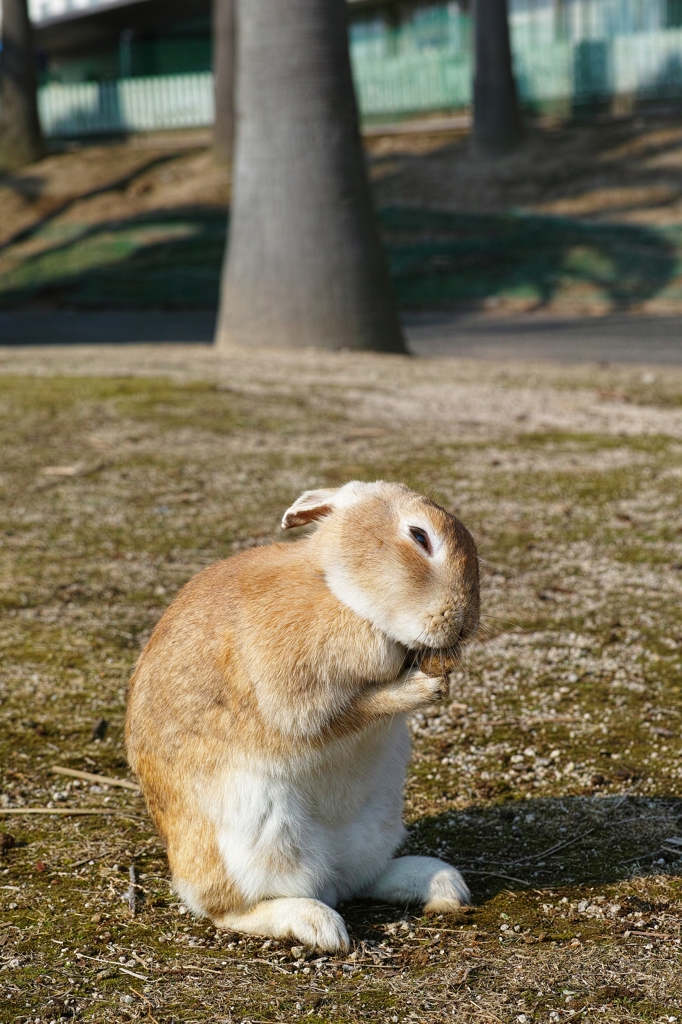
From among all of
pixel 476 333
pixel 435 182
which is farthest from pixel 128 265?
pixel 476 333

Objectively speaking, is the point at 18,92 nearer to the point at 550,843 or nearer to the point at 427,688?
the point at 550,843

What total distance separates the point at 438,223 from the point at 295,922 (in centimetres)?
2023

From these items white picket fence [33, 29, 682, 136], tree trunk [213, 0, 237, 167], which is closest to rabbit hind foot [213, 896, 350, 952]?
tree trunk [213, 0, 237, 167]

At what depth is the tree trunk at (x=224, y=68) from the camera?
23.2 m

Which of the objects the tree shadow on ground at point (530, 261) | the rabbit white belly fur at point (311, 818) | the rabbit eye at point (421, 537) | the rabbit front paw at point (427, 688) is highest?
the rabbit eye at point (421, 537)

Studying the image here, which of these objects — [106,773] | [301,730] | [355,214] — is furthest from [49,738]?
[355,214]

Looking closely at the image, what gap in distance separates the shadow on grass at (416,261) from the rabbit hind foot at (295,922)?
49.5 feet

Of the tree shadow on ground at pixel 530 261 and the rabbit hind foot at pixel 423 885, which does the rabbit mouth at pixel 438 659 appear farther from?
the tree shadow on ground at pixel 530 261

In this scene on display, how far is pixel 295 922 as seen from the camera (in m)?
2.71

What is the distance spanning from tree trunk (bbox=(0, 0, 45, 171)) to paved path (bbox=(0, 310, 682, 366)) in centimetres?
1047

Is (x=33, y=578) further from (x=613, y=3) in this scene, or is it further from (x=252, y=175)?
(x=613, y=3)

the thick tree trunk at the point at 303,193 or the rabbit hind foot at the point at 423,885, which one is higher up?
the thick tree trunk at the point at 303,193

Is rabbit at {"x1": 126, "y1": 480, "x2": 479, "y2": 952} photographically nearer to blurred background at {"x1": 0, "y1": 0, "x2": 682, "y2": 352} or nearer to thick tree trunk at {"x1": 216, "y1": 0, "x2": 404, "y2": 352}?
thick tree trunk at {"x1": 216, "y1": 0, "x2": 404, "y2": 352}

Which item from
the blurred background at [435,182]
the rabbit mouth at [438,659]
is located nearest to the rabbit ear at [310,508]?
the rabbit mouth at [438,659]
